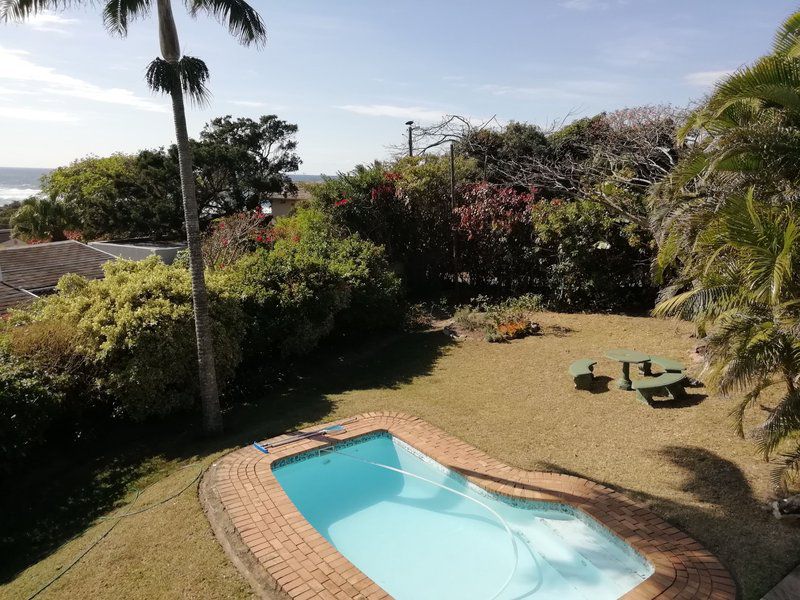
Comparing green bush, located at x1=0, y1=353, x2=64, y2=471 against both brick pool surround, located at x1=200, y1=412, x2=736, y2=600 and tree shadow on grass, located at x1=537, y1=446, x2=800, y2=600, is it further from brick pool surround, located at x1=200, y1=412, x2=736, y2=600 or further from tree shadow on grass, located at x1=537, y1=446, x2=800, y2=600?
tree shadow on grass, located at x1=537, y1=446, x2=800, y2=600

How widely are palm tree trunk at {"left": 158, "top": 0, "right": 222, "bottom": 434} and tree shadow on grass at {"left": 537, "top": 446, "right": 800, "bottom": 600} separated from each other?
558cm

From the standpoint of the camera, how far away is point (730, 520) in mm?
5938

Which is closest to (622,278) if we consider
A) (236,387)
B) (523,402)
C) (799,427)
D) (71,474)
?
(523,402)

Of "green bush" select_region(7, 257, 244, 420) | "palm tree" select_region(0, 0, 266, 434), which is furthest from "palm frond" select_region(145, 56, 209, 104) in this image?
"green bush" select_region(7, 257, 244, 420)

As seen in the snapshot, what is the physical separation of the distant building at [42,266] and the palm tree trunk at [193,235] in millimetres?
8724

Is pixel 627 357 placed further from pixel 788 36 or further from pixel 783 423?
pixel 788 36

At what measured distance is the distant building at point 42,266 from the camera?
1619cm

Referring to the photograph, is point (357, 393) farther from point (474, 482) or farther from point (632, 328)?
point (632, 328)

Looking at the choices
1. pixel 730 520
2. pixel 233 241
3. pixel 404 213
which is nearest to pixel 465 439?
pixel 730 520

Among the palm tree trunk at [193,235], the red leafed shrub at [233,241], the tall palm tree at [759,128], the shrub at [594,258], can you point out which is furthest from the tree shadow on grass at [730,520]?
the red leafed shrub at [233,241]

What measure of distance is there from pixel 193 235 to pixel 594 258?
10952 millimetres

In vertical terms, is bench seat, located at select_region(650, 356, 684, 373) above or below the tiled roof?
below

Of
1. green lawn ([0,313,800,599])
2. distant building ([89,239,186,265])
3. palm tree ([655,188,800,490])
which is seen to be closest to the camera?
palm tree ([655,188,800,490])

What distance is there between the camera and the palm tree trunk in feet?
25.6
